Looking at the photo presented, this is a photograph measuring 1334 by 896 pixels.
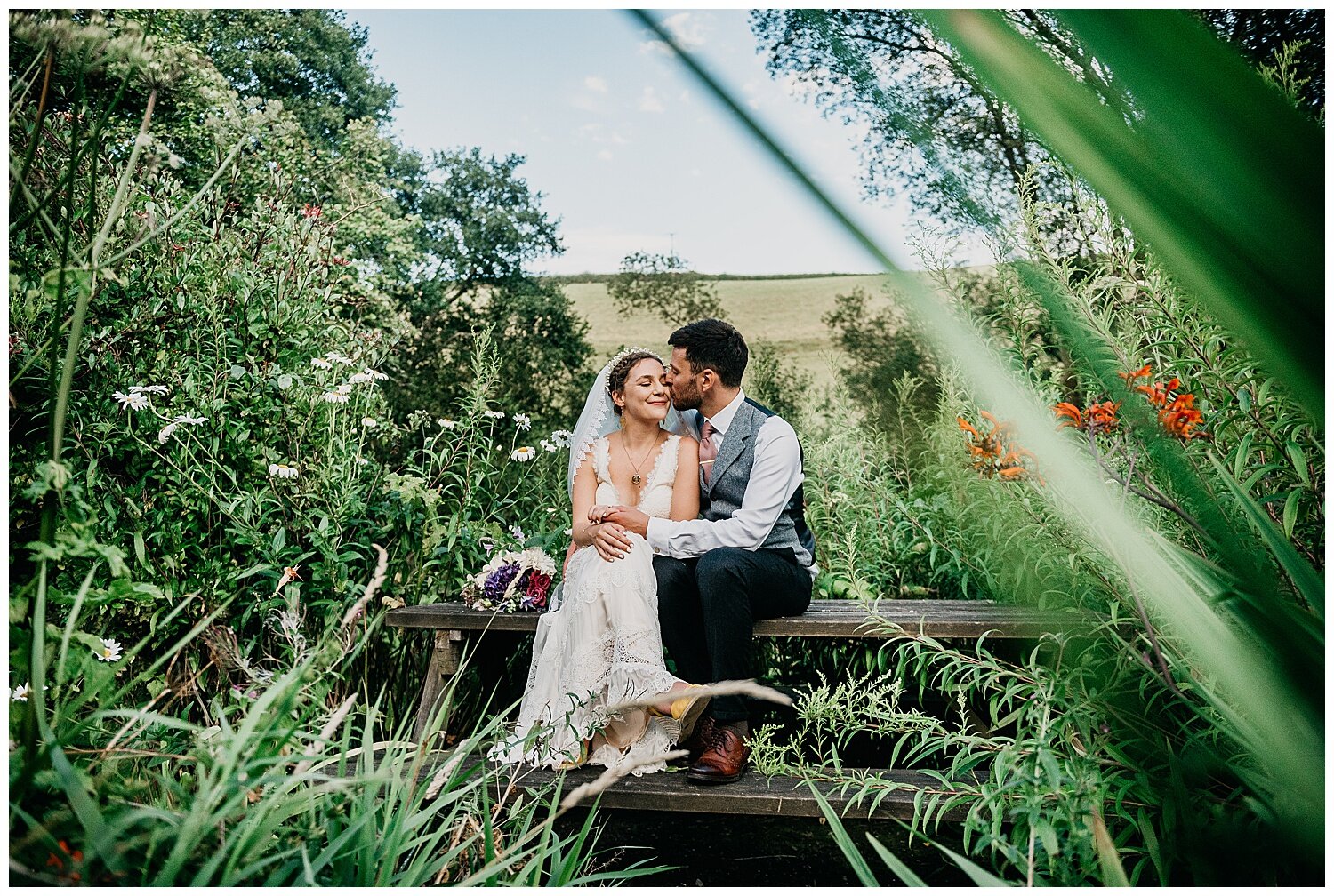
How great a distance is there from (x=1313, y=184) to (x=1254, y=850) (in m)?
1.08

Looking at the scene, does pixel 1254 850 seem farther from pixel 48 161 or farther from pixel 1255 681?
pixel 48 161

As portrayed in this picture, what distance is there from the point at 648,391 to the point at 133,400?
175cm

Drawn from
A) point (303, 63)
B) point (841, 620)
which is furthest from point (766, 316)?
point (303, 63)

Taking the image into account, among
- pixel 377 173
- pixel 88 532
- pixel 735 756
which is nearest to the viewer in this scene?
pixel 88 532

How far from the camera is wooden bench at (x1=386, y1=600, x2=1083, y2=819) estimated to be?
2.38 meters

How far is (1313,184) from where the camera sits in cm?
22

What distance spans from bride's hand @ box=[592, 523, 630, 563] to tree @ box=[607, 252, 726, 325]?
424 centimetres

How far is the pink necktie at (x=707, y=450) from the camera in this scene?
10.6 feet

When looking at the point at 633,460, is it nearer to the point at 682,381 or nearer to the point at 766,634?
the point at 682,381

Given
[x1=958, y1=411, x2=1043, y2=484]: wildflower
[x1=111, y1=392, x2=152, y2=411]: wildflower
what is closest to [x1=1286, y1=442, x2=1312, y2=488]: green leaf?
[x1=958, y1=411, x2=1043, y2=484]: wildflower

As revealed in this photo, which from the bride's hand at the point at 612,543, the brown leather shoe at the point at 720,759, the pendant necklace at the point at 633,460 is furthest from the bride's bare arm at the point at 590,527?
the brown leather shoe at the point at 720,759

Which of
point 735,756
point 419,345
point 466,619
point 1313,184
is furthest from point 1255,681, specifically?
point 419,345

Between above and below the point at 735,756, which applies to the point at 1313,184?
above

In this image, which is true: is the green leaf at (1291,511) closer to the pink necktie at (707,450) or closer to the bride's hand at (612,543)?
the bride's hand at (612,543)
